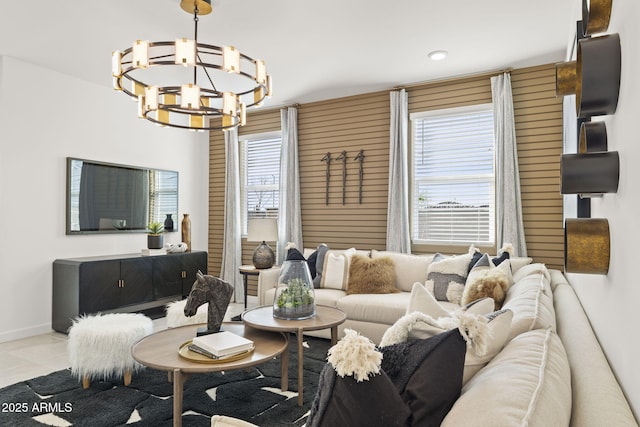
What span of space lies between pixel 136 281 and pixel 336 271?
7.43ft

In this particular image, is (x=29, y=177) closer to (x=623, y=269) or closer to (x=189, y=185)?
(x=189, y=185)

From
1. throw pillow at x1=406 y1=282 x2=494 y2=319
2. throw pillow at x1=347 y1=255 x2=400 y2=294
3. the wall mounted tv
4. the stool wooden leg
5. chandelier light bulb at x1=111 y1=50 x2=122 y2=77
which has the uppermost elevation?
chandelier light bulb at x1=111 y1=50 x2=122 y2=77

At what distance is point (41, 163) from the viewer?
13.8ft

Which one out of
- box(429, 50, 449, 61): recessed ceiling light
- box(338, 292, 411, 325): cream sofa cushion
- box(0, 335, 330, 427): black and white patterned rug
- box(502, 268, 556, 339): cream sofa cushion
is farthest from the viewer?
box(429, 50, 449, 61): recessed ceiling light

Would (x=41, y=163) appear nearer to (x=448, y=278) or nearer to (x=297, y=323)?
(x=297, y=323)

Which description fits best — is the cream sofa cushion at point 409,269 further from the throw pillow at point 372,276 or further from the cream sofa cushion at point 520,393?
the cream sofa cushion at point 520,393

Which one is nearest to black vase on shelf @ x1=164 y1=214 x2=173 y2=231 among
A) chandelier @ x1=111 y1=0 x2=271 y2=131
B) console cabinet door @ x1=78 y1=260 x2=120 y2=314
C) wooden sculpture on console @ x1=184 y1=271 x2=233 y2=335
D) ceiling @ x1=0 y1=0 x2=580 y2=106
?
→ console cabinet door @ x1=78 y1=260 x2=120 y2=314

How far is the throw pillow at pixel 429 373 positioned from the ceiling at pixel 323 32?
266 centimetres

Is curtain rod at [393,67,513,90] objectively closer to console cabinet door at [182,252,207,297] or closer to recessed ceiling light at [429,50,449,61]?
recessed ceiling light at [429,50,449,61]

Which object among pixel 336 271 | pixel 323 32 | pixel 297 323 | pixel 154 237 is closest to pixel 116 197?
pixel 154 237

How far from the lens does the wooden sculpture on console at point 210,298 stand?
7.95ft

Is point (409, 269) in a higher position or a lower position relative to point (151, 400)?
higher

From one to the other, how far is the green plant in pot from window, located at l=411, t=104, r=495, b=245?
7.14 ft

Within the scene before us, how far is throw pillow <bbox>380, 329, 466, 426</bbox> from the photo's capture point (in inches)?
37.3
